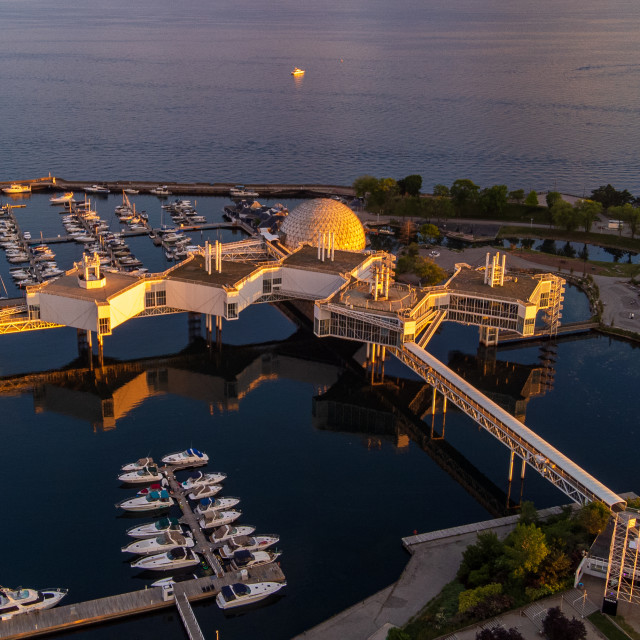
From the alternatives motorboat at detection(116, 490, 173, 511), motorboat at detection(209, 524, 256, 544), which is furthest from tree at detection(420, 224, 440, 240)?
motorboat at detection(209, 524, 256, 544)

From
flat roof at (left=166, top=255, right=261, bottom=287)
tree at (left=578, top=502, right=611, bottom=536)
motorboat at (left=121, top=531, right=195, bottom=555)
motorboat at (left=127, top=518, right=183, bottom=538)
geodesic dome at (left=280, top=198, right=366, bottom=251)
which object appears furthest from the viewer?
geodesic dome at (left=280, top=198, right=366, bottom=251)

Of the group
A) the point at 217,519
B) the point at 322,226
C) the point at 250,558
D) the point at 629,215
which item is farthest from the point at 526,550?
the point at 629,215

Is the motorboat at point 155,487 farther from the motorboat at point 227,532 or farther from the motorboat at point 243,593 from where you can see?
the motorboat at point 243,593

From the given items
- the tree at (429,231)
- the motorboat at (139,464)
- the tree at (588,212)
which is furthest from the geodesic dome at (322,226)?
the motorboat at (139,464)

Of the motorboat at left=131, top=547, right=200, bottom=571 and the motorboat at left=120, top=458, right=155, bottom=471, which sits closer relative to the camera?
the motorboat at left=131, top=547, right=200, bottom=571

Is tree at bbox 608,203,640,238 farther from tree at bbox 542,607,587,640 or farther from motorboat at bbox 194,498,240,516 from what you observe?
tree at bbox 542,607,587,640

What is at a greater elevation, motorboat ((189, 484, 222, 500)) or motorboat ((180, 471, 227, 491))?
motorboat ((180, 471, 227, 491))
